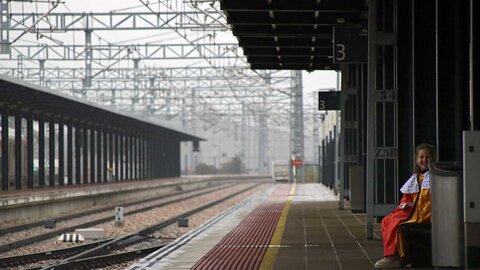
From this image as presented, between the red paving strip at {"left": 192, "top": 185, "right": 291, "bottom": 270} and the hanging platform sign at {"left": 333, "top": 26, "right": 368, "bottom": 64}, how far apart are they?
348 centimetres

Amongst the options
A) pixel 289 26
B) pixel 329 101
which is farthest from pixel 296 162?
pixel 289 26

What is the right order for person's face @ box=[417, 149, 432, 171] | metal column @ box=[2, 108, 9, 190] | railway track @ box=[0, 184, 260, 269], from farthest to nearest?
metal column @ box=[2, 108, 9, 190]
railway track @ box=[0, 184, 260, 269]
person's face @ box=[417, 149, 432, 171]

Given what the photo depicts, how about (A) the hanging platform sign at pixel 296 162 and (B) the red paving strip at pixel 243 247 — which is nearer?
(B) the red paving strip at pixel 243 247

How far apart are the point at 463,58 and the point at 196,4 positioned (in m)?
19.4

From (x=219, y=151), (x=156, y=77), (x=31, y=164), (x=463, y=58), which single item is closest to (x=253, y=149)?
(x=219, y=151)

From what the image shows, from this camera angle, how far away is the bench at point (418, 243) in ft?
32.6

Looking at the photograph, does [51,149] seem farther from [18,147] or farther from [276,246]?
[276,246]

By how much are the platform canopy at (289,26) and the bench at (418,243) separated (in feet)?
31.8

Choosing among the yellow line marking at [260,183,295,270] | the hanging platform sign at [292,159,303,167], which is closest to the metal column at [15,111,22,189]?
the yellow line marking at [260,183,295,270]

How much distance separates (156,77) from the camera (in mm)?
57906

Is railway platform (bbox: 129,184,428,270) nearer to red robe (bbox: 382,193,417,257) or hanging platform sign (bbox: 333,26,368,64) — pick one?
red robe (bbox: 382,193,417,257)

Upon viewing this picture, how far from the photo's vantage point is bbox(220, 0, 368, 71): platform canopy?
19.4 m

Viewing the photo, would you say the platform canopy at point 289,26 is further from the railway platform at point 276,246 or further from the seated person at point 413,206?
the seated person at point 413,206

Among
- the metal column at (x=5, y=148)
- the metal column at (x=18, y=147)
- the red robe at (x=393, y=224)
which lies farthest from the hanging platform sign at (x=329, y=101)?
the metal column at (x=18, y=147)
